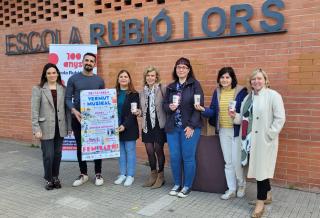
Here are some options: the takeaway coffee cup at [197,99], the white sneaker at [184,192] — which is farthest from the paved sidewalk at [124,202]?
the takeaway coffee cup at [197,99]

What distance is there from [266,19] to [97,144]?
3095 millimetres

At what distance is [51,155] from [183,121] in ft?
6.77

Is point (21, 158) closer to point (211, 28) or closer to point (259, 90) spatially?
point (211, 28)

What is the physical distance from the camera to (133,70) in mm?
6465

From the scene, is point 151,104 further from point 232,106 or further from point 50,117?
point 50,117

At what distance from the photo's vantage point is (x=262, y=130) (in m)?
3.89

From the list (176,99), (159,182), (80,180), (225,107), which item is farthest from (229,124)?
(80,180)

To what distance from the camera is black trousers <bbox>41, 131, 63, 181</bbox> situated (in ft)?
16.6

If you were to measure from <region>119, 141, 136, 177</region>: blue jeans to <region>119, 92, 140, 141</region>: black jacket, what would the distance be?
4.3 inches

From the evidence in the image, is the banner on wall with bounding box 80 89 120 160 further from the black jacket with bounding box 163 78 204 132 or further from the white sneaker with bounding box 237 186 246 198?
the white sneaker with bounding box 237 186 246 198

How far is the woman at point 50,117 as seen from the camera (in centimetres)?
490

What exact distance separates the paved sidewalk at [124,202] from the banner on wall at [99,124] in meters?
0.58

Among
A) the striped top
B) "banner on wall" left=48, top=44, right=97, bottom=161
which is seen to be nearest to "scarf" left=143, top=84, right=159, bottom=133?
the striped top

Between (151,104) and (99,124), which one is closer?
(151,104)
